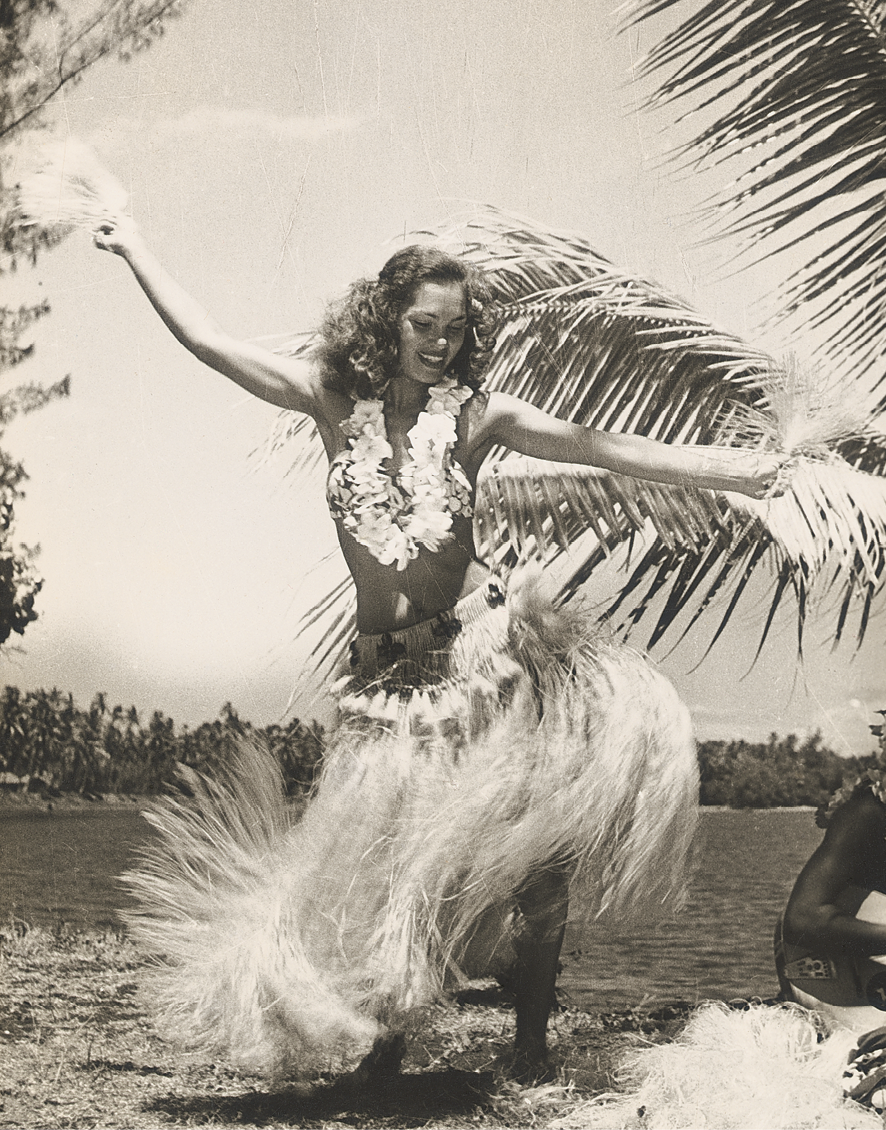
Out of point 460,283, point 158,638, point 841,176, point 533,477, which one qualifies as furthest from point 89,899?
point 841,176

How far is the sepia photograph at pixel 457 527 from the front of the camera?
2420mm

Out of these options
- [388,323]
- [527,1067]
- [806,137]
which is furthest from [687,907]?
[806,137]

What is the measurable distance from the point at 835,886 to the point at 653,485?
0.89m

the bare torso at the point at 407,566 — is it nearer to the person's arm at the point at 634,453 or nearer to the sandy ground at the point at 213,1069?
the person's arm at the point at 634,453

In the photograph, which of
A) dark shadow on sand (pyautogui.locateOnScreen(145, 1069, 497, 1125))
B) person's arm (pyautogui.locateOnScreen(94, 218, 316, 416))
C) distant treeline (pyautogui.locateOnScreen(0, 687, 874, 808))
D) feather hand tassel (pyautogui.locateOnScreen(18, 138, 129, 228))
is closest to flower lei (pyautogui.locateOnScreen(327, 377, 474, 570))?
person's arm (pyautogui.locateOnScreen(94, 218, 316, 416))

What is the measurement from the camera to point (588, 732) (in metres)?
2.44

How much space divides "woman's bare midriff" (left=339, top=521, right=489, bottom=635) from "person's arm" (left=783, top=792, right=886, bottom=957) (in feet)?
2.95

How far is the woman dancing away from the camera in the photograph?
237cm

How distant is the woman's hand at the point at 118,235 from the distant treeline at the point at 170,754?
3.00 ft

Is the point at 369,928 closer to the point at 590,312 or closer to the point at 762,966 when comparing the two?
the point at 762,966

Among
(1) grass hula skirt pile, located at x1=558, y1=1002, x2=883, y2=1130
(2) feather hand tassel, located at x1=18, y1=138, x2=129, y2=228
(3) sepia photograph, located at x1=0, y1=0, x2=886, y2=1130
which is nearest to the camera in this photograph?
(1) grass hula skirt pile, located at x1=558, y1=1002, x2=883, y2=1130

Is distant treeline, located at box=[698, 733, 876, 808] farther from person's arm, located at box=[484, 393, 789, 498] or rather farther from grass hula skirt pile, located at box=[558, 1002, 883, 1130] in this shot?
person's arm, located at box=[484, 393, 789, 498]

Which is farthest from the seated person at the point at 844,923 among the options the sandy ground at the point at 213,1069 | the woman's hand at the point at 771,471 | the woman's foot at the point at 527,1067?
the woman's hand at the point at 771,471

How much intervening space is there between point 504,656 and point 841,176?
1221mm
